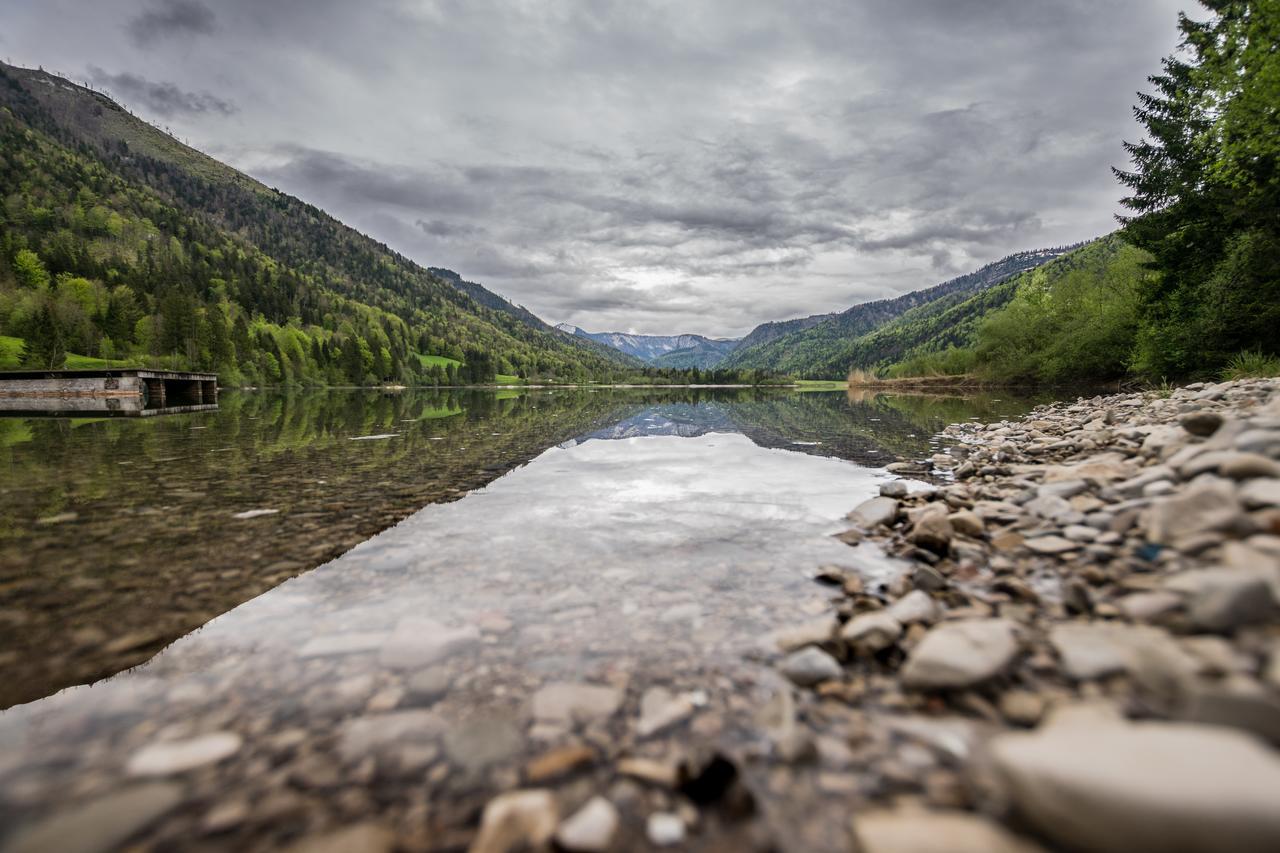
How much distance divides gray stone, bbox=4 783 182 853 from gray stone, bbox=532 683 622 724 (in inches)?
72.9

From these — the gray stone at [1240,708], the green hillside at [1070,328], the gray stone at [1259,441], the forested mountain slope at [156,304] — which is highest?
the forested mountain slope at [156,304]

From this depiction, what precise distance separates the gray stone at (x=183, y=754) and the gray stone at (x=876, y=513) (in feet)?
23.9

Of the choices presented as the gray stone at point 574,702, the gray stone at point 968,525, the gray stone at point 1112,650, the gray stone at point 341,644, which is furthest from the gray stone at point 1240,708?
the gray stone at point 341,644

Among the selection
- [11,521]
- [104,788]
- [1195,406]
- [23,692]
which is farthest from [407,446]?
[1195,406]

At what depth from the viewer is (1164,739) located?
2121mm

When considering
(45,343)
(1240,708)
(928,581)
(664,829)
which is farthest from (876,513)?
(45,343)

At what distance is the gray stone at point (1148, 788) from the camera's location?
175 centimetres

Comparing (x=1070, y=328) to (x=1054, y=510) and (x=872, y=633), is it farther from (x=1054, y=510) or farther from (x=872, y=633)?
(x=872, y=633)

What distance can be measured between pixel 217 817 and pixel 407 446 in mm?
16199

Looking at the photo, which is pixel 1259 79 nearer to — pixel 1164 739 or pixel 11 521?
pixel 1164 739

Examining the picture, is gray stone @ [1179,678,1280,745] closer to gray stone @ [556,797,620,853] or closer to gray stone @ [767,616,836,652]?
gray stone @ [767,616,836,652]

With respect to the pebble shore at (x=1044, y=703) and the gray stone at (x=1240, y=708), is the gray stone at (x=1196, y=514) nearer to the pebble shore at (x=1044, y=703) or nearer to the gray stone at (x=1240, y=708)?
the pebble shore at (x=1044, y=703)

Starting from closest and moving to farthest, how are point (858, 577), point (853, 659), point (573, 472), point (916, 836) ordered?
point (916, 836)
point (853, 659)
point (858, 577)
point (573, 472)

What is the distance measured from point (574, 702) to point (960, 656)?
8.27 ft
